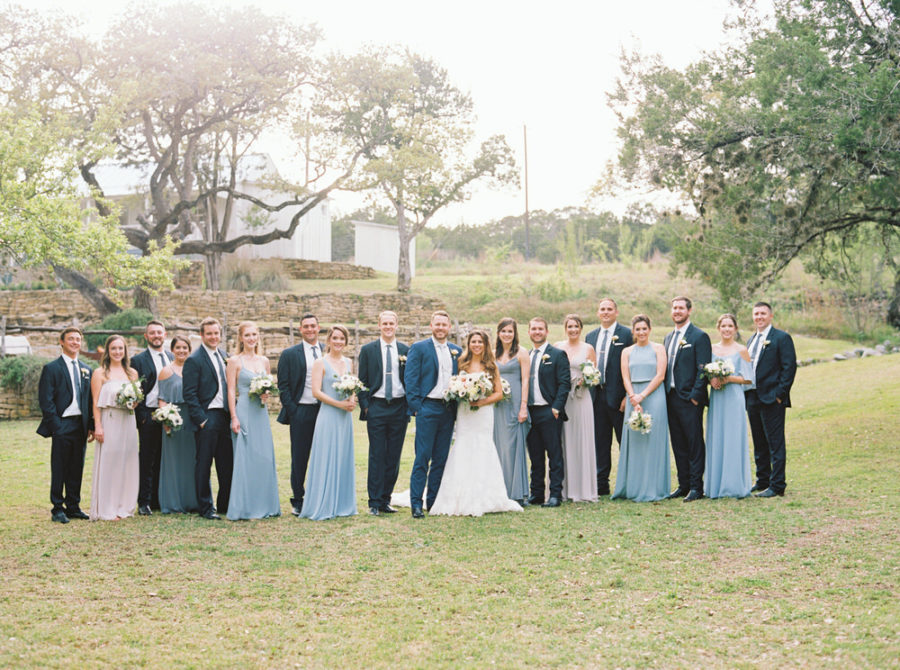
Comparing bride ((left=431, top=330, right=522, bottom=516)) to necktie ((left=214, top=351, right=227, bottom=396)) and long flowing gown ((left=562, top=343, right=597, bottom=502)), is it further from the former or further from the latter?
necktie ((left=214, top=351, right=227, bottom=396))

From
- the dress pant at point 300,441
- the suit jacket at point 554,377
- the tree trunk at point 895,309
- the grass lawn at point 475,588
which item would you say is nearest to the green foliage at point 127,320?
the grass lawn at point 475,588

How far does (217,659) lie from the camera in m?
4.88

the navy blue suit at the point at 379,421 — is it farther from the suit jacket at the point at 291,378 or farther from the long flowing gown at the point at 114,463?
the long flowing gown at the point at 114,463

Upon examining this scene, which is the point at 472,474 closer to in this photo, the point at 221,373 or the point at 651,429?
the point at 651,429

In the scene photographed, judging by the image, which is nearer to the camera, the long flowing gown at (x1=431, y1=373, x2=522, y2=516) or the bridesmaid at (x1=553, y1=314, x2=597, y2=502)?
the long flowing gown at (x1=431, y1=373, x2=522, y2=516)

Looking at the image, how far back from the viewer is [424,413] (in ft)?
28.7

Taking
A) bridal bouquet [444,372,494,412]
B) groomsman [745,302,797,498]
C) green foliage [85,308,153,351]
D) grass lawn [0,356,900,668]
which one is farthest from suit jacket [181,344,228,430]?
green foliage [85,308,153,351]

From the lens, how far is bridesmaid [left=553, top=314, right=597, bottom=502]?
933 centimetres

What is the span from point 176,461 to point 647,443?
4.55m

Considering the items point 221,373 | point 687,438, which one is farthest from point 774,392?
point 221,373

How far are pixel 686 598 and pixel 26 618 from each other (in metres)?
3.95

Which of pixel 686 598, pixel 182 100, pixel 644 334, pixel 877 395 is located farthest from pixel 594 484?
pixel 182 100

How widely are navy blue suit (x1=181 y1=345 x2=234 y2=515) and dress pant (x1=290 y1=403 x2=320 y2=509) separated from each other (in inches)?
24.2

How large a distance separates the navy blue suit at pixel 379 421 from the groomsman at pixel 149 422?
198 cm
